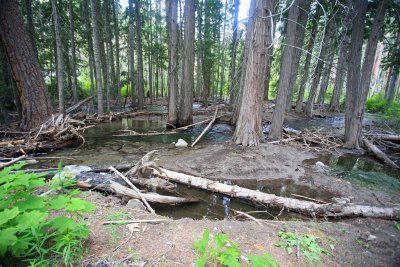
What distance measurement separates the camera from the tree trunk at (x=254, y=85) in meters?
6.53

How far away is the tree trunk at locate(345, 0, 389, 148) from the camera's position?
298 inches

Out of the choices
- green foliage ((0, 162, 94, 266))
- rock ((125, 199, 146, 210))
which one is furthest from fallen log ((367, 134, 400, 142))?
green foliage ((0, 162, 94, 266))

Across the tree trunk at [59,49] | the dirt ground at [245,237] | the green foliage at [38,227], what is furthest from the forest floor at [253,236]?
the tree trunk at [59,49]

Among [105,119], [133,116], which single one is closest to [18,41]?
[105,119]

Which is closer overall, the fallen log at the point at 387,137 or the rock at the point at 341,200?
the rock at the point at 341,200

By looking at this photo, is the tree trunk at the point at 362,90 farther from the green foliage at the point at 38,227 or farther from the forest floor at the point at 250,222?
the green foliage at the point at 38,227

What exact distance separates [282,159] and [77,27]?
52.5ft

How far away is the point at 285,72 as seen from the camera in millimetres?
8125

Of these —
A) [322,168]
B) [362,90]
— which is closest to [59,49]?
[322,168]

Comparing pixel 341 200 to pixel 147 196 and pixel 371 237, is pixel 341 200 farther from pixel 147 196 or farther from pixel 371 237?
pixel 147 196

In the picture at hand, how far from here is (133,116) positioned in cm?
1454

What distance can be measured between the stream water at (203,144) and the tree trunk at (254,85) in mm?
1855

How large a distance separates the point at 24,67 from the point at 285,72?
30.5ft

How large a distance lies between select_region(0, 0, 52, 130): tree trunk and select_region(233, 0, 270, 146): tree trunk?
7249 millimetres
